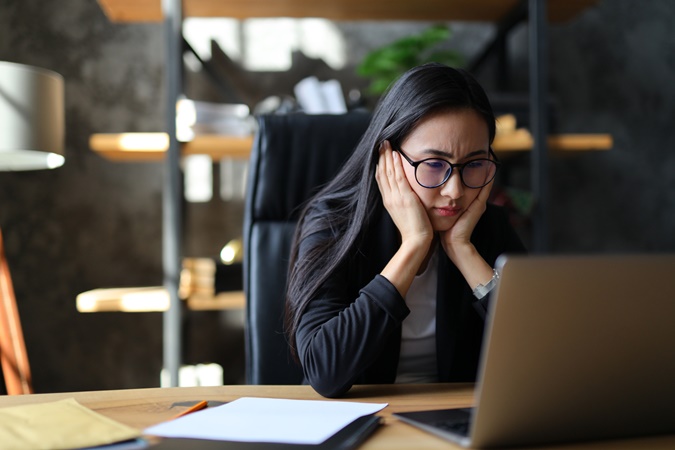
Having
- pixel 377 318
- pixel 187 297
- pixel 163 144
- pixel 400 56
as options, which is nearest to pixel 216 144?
pixel 163 144

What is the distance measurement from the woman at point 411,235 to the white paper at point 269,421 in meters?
0.18

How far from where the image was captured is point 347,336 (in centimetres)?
95

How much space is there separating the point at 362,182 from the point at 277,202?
184 mm

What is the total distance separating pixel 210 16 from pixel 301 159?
3.47 ft

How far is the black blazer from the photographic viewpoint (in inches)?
36.5

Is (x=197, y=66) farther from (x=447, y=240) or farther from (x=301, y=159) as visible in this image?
(x=447, y=240)

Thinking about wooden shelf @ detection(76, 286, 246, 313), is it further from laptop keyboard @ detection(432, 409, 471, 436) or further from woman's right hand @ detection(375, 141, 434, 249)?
laptop keyboard @ detection(432, 409, 471, 436)

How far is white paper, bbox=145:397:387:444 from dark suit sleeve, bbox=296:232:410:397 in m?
0.07

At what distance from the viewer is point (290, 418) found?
2.36 ft

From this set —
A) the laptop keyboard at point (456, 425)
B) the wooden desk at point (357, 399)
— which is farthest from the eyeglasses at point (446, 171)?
the laptop keyboard at point (456, 425)

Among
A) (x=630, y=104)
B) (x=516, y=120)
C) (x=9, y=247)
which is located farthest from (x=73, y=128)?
(x=630, y=104)

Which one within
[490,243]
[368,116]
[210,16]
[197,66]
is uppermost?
[210,16]

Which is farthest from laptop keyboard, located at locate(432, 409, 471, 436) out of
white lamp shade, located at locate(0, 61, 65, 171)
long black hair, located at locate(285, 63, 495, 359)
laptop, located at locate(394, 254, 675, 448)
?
white lamp shade, located at locate(0, 61, 65, 171)

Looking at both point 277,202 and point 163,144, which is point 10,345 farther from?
point 277,202
